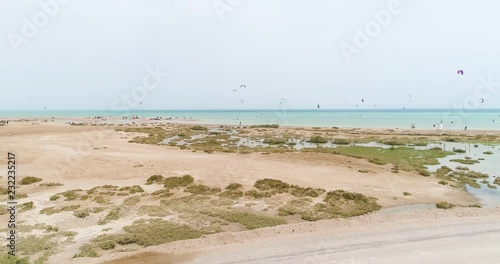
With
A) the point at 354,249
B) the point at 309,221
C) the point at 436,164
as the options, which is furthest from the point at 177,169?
the point at 436,164

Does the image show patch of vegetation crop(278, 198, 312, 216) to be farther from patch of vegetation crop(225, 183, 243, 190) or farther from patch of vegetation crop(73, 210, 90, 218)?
patch of vegetation crop(73, 210, 90, 218)

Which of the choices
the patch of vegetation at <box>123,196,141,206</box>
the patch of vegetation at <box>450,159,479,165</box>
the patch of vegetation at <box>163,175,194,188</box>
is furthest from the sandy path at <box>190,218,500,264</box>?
the patch of vegetation at <box>450,159,479,165</box>

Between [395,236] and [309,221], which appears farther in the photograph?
[309,221]

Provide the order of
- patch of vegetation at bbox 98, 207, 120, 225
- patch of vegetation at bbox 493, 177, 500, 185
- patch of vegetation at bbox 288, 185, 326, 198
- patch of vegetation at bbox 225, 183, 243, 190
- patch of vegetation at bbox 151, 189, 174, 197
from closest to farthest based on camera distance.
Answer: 1. patch of vegetation at bbox 98, 207, 120, 225
2. patch of vegetation at bbox 151, 189, 174, 197
3. patch of vegetation at bbox 288, 185, 326, 198
4. patch of vegetation at bbox 225, 183, 243, 190
5. patch of vegetation at bbox 493, 177, 500, 185

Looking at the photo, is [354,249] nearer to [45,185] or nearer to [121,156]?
[45,185]

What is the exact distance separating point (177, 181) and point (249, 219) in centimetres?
1027

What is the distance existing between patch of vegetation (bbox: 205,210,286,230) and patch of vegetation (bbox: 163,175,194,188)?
758cm

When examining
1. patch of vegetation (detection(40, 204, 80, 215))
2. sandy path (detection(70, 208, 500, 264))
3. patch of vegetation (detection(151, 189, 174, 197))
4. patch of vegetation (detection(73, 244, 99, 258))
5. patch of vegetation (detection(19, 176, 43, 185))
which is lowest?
sandy path (detection(70, 208, 500, 264))

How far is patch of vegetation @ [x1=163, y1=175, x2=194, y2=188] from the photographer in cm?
2548

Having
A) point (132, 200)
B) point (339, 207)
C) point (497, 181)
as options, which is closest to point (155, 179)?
point (132, 200)

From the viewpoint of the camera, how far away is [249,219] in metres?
18.0

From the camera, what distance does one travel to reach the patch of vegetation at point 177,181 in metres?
25.5

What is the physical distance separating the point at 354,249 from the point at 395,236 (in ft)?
9.36

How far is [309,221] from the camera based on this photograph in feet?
59.3
